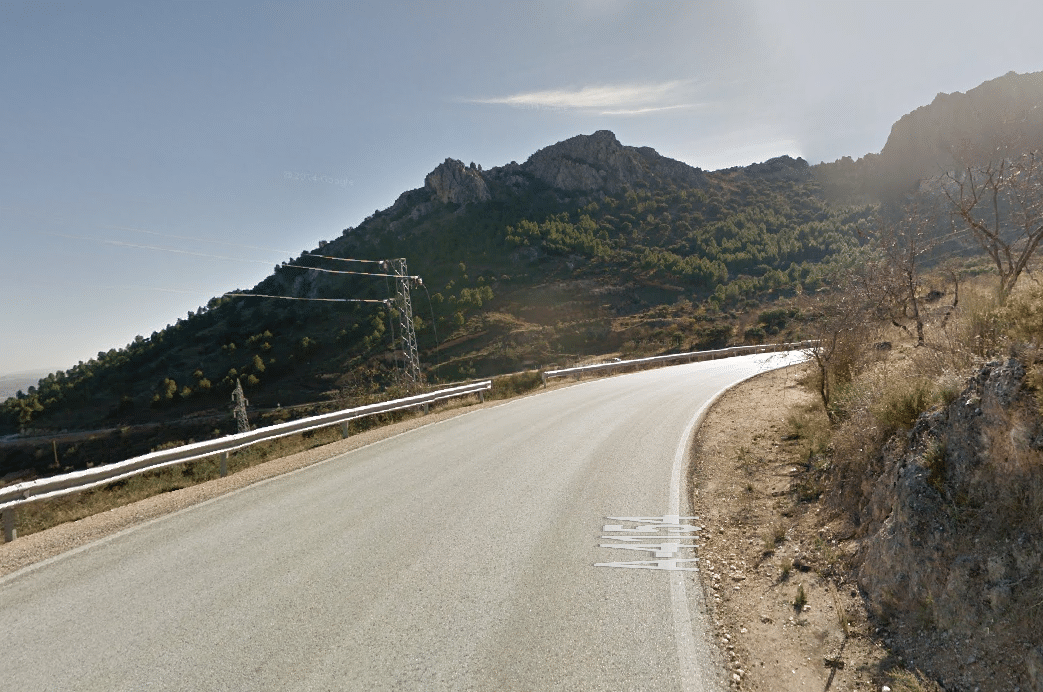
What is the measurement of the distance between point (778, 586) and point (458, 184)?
110m

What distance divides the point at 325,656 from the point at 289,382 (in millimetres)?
63081

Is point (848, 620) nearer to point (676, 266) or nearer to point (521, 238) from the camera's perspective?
point (676, 266)

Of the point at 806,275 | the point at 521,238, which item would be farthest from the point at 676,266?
the point at 521,238

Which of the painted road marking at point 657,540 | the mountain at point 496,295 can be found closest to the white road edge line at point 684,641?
the painted road marking at point 657,540

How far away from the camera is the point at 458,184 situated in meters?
108

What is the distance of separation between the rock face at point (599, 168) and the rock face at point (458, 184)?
16.2m

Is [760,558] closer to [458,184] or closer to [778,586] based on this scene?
[778,586]

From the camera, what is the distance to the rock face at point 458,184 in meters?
106

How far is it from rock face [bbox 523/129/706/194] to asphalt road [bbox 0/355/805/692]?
110362 mm

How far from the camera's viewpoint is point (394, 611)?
13.5 ft

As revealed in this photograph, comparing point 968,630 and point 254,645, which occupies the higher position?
point 254,645

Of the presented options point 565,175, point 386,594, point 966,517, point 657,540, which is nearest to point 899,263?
point 657,540

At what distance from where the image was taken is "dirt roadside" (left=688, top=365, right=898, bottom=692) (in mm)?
3545

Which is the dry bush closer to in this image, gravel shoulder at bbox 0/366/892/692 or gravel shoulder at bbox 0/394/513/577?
gravel shoulder at bbox 0/366/892/692
